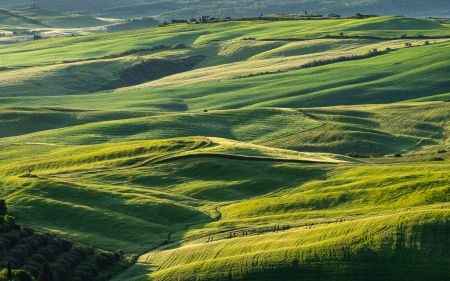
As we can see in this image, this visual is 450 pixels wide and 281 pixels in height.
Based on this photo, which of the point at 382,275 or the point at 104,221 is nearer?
the point at 382,275

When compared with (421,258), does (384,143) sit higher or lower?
lower

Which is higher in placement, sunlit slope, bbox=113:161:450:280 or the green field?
sunlit slope, bbox=113:161:450:280

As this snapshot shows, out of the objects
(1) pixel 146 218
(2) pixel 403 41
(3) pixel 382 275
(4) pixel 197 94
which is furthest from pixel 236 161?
(2) pixel 403 41

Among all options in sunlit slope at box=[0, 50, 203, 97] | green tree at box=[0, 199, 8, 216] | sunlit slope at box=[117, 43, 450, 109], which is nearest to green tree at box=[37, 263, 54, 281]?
green tree at box=[0, 199, 8, 216]

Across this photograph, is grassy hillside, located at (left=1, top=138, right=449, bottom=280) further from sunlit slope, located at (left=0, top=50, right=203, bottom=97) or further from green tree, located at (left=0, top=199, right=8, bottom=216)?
sunlit slope, located at (left=0, top=50, right=203, bottom=97)

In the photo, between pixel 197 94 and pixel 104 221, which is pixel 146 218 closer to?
pixel 104 221
